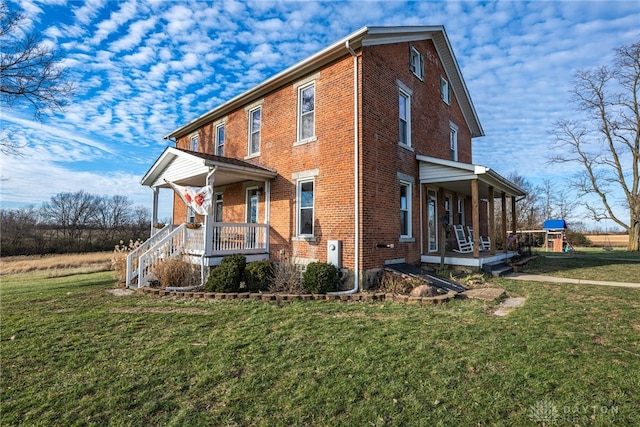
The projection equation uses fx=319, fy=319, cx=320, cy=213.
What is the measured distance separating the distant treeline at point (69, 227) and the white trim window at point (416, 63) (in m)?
37.9

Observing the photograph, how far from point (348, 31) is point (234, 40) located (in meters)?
3.75

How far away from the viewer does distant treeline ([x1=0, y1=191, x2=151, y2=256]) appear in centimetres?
3275

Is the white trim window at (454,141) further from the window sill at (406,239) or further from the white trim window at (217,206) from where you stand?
the white trim window at (217,206)

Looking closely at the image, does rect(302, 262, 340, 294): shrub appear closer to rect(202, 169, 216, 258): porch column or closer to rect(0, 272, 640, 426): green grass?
rect(0, 272, 640, 426): green grass

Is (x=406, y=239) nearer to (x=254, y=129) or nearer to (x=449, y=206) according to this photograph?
(x=449, y=206)

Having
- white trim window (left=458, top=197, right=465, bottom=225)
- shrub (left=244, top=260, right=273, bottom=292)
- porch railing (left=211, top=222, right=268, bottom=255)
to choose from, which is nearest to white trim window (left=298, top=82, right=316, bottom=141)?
porch railing (left=211, top=222, right=268, bottom=255)

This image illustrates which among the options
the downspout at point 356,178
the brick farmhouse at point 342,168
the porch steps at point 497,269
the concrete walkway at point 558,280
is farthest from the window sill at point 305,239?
the concrete walkway at point 558,280

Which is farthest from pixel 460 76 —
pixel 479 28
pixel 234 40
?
pixel 234 40

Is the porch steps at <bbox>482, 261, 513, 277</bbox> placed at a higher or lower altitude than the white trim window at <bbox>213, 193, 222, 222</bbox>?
lower

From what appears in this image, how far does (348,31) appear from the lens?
8859 mm

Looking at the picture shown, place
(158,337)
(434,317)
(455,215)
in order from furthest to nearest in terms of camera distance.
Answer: (455,215) < (434,317) < (158,337)

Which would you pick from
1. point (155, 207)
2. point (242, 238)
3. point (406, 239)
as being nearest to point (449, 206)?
point (406, 239)

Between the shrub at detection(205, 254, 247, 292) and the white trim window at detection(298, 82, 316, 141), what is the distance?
460 cm

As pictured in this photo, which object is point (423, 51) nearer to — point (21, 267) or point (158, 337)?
point (158, 337)
